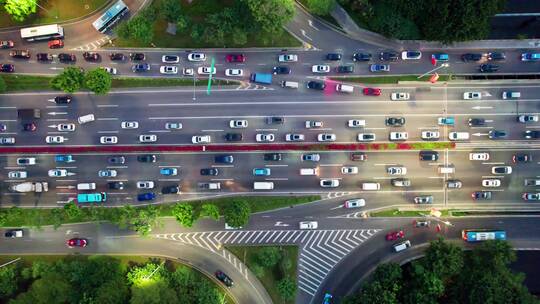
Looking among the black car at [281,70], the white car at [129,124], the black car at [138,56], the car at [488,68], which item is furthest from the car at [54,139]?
the car at [488,68]

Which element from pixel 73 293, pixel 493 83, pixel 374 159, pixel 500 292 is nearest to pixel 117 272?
pixel 73 293

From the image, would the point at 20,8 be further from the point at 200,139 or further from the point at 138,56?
the point at 200,139

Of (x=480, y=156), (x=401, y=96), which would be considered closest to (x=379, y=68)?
(x=401, y=96)

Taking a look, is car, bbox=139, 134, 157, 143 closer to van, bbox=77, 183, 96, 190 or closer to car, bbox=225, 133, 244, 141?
van, bbox=77, 183, 96, 190

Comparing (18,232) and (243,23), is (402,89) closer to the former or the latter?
(243,23)

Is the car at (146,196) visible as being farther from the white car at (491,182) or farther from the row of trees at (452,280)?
the white car at (491,182)

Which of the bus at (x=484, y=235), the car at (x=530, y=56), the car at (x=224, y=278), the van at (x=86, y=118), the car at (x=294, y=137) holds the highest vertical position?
the car at (x=530, y=56)
